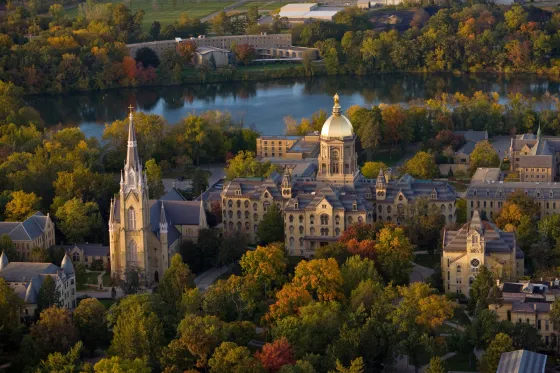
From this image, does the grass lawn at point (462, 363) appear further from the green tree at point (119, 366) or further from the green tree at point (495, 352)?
the green tree at point (119, 366)

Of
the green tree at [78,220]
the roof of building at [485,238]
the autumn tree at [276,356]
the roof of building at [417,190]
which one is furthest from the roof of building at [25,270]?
the roof of building at [417,190]

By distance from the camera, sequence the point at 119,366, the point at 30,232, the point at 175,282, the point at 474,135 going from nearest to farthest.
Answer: the point at 119,366
the point at 175,282
the point at 30,232
the point at 474,135

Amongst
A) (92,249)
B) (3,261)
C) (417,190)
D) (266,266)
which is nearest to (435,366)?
(266,266)

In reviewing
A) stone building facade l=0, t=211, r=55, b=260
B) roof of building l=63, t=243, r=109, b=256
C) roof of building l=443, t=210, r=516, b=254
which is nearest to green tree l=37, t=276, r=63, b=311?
stone building facade l=0, t=211, r=55, b=260

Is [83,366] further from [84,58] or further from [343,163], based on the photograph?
[84,58]

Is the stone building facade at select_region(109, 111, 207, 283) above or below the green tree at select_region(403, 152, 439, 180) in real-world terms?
above

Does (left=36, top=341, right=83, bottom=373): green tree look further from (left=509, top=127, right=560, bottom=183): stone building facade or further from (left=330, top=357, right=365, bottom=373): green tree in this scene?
(left=509, top=127, right=560, bottom=183): stone building facade

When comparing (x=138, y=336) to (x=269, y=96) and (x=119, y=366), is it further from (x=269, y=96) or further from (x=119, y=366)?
(x=269, y=96)

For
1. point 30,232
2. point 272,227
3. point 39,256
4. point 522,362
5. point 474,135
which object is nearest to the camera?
point 522,362
